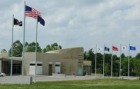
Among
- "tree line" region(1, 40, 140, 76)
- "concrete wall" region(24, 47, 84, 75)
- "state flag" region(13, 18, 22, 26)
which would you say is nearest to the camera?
"state flag" region(13, 18, 22, 26)

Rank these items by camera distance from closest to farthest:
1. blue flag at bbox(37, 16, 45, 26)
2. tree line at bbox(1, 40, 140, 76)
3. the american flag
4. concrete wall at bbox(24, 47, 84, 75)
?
the american flag < blue flag at bbox(37, 16, 45, 26) < concrete wall at bbox(24, 47, 84, 75) < tree line at bbox(1, 40, 140, 76)

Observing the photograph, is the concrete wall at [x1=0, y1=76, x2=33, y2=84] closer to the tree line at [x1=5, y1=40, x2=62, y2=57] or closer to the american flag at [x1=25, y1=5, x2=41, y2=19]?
the american flag at [x1=25, y1=5, x2=41, y2=19]

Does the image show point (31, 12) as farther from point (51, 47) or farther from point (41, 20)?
point (51, 47)

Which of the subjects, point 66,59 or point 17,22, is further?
point 66,59

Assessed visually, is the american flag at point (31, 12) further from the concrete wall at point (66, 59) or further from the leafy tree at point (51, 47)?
the leafy tree at point (51, 47)

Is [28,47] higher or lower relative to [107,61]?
higher

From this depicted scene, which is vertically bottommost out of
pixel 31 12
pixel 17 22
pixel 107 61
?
pixel 107 61

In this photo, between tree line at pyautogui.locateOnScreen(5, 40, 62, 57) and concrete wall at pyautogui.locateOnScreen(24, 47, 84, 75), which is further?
tree line at pyautogui.locateOnScreen(5, 40, 62, 57)

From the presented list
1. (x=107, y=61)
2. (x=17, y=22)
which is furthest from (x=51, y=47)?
(x=17, y=22)

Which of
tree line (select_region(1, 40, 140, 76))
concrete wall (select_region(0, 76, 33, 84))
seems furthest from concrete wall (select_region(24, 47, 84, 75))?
concrete wall (select_region(0, 76, 33, 84))

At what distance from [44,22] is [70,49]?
59.0 meters

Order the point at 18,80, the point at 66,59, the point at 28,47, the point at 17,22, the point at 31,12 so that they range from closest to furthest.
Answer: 1. the point at 18,80
2. the point at 31,12
3. the point at 17,22
4. the point at 66,59
5. the point at 28,47

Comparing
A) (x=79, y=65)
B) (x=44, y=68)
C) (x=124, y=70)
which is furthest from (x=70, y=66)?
(x=124, y=70)

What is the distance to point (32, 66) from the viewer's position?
95.5 m
